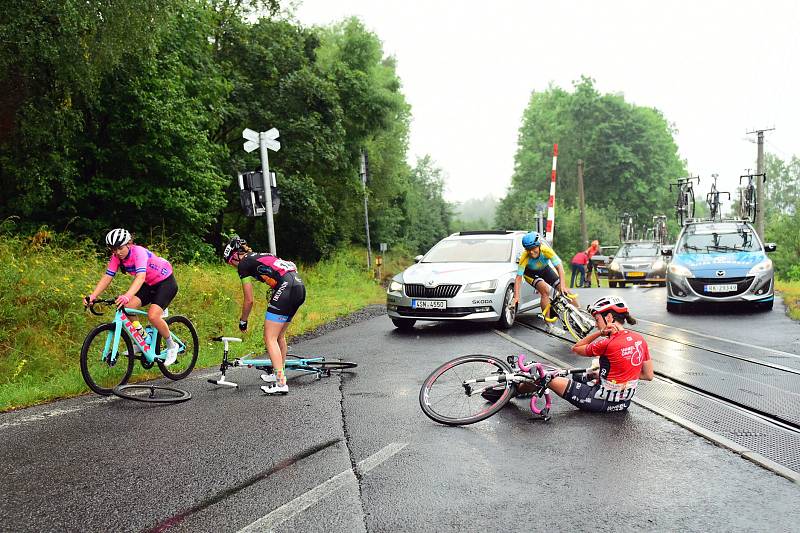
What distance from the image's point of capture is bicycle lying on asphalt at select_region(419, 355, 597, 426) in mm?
5492

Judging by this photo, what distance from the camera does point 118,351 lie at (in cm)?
699

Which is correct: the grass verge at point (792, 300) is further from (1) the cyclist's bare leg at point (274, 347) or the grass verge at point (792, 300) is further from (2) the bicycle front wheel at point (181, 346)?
(2) the bicycle front wheel at point (181, 346)

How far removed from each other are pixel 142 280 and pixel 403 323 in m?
5.82

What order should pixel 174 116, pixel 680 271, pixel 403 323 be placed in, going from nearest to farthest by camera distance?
pixel 403 323, pixel 680 271, pixel 174 116

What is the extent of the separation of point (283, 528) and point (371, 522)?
0.46 metres

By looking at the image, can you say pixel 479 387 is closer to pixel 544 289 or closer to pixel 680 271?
pixel 544 289

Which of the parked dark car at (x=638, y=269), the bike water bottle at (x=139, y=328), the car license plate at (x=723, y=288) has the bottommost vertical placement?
the parked dark car at (x=638, y=269)

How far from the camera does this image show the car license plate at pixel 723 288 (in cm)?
1310

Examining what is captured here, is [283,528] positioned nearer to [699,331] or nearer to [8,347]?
[8,347]

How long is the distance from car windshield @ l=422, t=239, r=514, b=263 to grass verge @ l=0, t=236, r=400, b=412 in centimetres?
295

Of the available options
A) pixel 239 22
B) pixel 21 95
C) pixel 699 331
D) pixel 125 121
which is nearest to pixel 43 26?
pixel 21 95

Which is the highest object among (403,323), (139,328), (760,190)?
(760,190)

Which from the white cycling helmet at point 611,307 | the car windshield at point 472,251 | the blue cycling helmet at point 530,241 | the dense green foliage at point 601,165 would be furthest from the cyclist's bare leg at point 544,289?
the dense green foliage at point 601,165

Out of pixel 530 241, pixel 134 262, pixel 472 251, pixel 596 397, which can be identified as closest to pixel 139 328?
pixel 134 262
